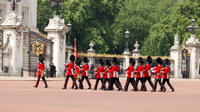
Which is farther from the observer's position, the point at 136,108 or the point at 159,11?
the point at 159,11

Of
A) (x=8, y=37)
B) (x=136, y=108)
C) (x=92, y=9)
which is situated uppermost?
(x=92, y=9)

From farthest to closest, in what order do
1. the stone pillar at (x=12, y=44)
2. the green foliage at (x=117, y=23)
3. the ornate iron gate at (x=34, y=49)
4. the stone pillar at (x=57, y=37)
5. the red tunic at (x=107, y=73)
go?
the green foliage at (x=117, y=23) < the stone pillar at (x=57, y=37) < the ornate iron gate at (x=34, y=49) < the stone pillar at (x=12, y=44) < the red tunic at (x=107, y=73)

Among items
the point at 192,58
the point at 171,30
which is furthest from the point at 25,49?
the point at 171,30

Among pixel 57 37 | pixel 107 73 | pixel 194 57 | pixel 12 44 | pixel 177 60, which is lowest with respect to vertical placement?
pixel 107 73

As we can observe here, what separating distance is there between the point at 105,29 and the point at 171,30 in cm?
875

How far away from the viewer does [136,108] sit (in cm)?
1285

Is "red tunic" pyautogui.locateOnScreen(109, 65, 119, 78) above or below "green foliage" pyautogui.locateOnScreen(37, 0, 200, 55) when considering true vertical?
below

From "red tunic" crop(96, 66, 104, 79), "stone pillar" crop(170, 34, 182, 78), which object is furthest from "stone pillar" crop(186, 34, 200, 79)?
"red tunic" crop(96, 66, 104, 79)

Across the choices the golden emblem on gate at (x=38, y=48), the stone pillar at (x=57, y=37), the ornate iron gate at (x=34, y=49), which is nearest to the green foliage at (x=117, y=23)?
the stone pillar at (x=57, y=37)

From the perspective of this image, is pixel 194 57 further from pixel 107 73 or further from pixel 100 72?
pixel 107 73

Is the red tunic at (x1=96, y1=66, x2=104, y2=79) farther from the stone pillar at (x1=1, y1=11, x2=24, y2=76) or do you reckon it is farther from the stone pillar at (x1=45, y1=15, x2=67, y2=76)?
the stone pillar at (x1=45, y1=15, x2=67, y2=76)

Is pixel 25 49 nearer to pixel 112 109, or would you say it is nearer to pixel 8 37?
pixel 8 37

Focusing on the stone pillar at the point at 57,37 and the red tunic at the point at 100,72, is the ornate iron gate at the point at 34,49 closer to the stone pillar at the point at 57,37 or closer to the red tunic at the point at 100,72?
the stone pillar at the point at 57,37

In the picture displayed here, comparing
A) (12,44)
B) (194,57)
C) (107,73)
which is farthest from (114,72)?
(194,57)
